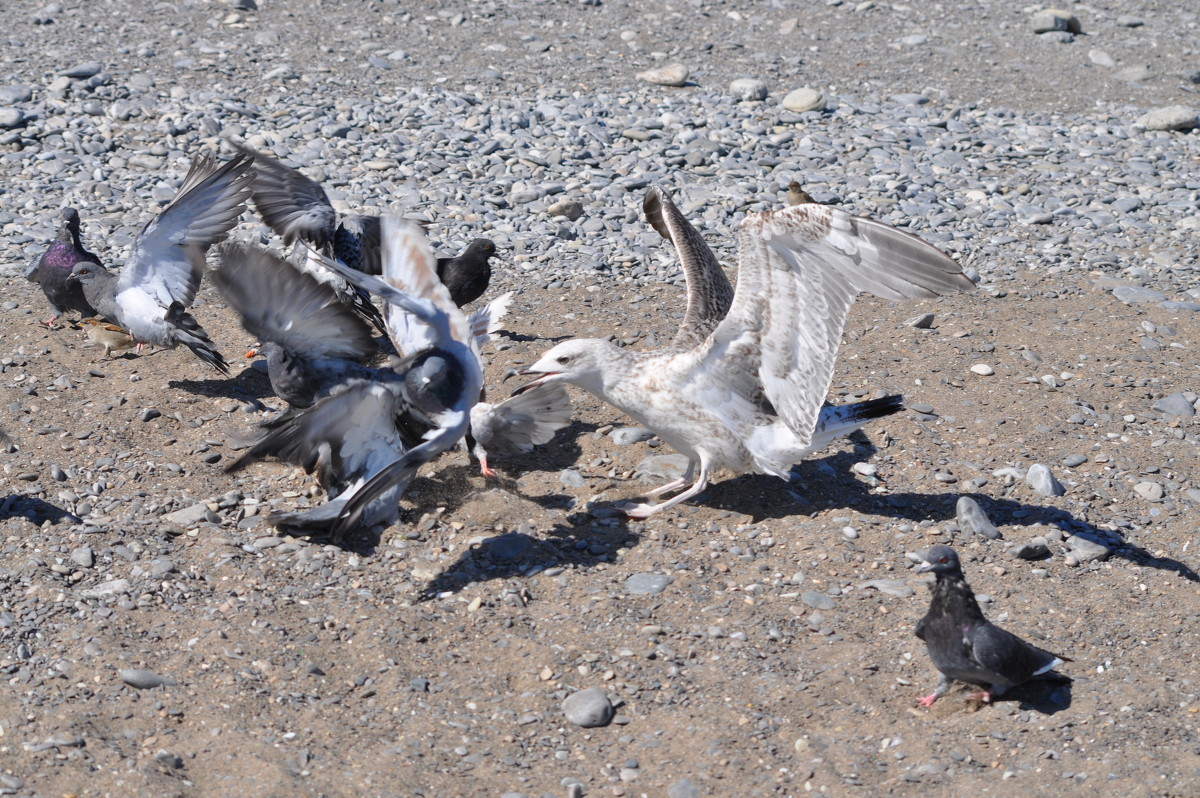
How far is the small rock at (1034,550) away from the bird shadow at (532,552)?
1774mm

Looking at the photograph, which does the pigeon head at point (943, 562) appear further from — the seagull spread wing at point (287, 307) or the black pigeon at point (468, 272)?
the black pigeon at point (468, 272)

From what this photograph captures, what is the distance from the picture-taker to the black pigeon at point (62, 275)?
7.67 metres

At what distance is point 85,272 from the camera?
297 inches

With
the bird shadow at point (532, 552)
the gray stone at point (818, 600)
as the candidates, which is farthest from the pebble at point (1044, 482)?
the bird shadow at point (532, 552)

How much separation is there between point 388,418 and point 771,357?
6.03ft

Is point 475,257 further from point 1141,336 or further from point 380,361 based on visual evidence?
point 1141,336

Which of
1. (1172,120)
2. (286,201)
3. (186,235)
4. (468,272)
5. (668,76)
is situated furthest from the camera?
(668,76)

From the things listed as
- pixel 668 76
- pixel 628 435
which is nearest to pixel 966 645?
pixel 628 435

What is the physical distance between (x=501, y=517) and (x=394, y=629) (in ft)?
3.16

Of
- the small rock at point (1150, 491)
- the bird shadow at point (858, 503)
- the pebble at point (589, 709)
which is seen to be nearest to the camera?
the pebble at point (589, 709)

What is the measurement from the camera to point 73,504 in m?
5.93

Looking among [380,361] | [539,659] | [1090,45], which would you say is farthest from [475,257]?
[1090,45]

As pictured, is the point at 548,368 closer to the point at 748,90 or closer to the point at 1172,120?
the point at 748,90

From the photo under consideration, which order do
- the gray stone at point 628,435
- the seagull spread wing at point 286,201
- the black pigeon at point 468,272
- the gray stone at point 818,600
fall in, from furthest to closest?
1. the seagull spread wing at point 286,201
2. the black pigeon at point 468,272
3. the gray stone at point 628,435
4. the gray stone at point 818,600
